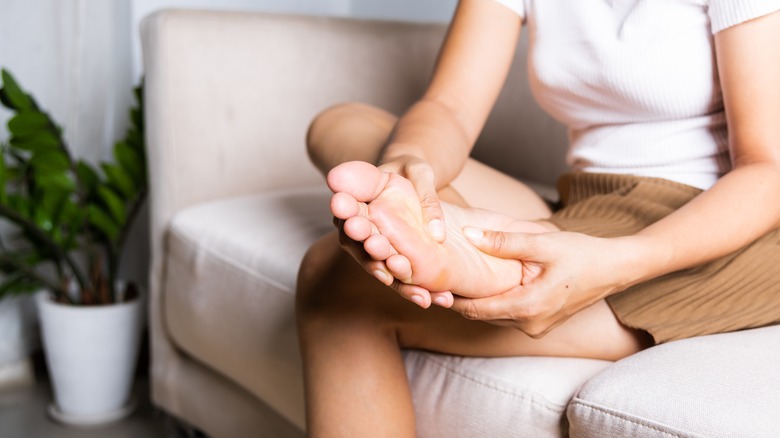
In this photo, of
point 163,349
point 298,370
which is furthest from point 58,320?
point 298,370

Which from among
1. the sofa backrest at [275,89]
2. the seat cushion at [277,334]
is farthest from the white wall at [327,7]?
the seat cushion at [277,334]

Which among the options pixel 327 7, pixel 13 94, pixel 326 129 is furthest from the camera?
pixel 327 7

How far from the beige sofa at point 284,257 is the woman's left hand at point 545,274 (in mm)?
98

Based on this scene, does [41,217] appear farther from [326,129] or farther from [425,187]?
[425,187]

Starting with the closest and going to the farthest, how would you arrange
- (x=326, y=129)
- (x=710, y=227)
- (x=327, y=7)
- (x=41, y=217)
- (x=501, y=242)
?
(x=501, y=242) → (x=710, y=227) → (x=326, y=129) → (x=41, y=217) → (x=327, y=7)

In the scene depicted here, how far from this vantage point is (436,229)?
0.61 m

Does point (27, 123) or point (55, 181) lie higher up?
point (27, 123)

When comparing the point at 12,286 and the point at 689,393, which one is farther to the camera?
the point at 12,286

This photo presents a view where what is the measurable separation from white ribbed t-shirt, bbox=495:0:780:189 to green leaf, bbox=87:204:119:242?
0.97 m

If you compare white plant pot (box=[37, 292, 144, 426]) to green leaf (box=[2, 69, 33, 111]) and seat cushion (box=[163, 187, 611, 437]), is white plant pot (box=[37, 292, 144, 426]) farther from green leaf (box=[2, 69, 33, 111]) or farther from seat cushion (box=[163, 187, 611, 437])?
green leaf (box=[2, 69, 33, 111])

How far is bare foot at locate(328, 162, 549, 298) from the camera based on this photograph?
57 cm

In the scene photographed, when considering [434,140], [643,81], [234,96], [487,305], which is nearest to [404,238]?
[487,305]

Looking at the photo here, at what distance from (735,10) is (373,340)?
1.57 ft

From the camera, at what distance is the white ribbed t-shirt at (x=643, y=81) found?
3.13 ft
